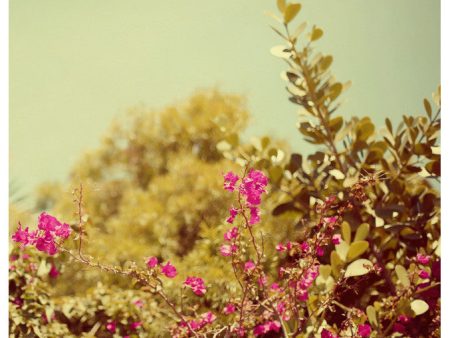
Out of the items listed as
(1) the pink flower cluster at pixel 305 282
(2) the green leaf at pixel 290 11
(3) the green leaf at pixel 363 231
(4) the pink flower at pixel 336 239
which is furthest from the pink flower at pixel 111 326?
(2) the green leaf at pixel 290 11

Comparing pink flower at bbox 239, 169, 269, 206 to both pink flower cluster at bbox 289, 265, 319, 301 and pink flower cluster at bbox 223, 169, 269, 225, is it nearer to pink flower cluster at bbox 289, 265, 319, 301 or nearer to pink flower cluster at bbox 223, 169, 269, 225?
pink flower cluster at bbox 223, 169, 269, 225

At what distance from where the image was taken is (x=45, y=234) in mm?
2068

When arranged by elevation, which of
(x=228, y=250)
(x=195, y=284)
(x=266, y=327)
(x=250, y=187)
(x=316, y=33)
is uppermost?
(x=316, y=33)

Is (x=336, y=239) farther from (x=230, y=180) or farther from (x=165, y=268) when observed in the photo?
(x=165, y=268)

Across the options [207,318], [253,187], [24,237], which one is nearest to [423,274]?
[253,187]

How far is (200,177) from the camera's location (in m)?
7.34

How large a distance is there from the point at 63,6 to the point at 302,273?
8.07ft

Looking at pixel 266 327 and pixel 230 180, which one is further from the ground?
pixel 230 180

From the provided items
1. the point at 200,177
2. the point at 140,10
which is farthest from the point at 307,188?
the point at 200,177

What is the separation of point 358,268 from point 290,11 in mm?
1311

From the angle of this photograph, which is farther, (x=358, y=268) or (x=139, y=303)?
(x=139, y=303)

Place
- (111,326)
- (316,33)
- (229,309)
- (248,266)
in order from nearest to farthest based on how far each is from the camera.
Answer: (248,266), (229,309), (316,33), (111,326)

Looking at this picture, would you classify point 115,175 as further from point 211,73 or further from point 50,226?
point 50,226

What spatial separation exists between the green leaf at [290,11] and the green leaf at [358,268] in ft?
4.15
